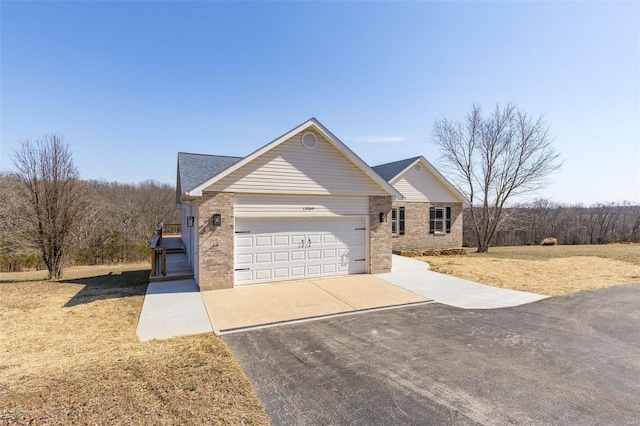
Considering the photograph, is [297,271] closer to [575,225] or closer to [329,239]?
[329,239]

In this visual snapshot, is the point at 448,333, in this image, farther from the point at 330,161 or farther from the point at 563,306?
A: the point at 330,161

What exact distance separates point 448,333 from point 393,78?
12393 mm

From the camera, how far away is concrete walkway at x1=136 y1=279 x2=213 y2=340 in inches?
239

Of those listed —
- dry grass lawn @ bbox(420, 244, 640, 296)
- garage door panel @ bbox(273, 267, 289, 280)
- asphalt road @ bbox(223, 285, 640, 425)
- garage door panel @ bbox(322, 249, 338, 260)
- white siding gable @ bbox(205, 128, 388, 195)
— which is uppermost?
white siding gable @ bbox(205, 128, 388, 195)

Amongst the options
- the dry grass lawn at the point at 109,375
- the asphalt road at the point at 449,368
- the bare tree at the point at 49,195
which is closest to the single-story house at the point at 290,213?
the dry grass lawn at the point at 109,375

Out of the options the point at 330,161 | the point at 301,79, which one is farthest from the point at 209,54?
the point at 330,161

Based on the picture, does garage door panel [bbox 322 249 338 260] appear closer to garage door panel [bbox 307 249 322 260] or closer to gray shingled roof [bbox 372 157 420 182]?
garage door panel [bbox 307 249 322 260]

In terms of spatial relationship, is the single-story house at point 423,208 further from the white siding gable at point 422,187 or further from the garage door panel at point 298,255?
the garage door panel at point 298,255

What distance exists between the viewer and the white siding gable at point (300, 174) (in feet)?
30.8

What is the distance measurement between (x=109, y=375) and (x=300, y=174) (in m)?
7.33

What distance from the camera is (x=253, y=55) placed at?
13820 mm

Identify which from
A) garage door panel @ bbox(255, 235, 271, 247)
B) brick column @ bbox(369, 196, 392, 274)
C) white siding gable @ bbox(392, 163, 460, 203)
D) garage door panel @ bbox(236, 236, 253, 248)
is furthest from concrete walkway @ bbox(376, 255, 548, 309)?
white siding gable @ bbox(392, 163, 460, 203)

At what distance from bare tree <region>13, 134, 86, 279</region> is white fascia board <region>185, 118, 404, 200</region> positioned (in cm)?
818

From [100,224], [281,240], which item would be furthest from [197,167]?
[100,224]
